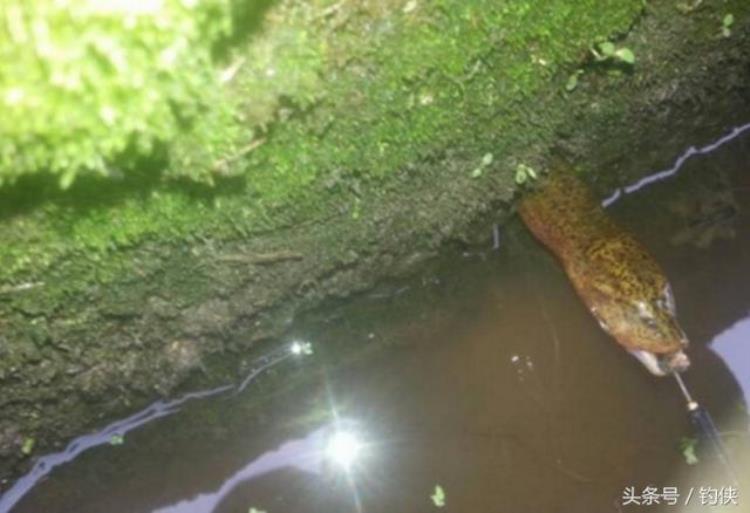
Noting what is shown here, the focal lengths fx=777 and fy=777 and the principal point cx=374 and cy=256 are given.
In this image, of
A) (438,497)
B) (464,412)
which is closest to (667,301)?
(464,412)

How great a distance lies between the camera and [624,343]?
3502 mm

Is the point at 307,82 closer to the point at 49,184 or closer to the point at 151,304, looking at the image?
the point at 49,184

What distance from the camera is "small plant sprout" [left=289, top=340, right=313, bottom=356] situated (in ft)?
11.6

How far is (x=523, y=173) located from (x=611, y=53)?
602mm

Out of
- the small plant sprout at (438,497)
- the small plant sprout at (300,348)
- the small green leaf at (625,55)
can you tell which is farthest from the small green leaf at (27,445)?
the small green leaf at (625,55)

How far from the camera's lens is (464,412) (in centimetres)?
344

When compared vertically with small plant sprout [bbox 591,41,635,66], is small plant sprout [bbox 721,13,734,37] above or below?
above

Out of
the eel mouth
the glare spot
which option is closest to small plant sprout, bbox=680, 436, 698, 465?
the eel mouth

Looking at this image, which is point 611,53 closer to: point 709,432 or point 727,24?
point 727,24

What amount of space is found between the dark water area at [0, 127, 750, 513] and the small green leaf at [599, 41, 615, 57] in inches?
39.6

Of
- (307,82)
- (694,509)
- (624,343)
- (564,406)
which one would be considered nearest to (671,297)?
(624,343)

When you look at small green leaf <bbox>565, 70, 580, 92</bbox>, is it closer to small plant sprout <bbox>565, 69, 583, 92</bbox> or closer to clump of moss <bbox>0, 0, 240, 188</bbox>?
small plant sprout <bbox>565, 69, 583, 92</bbox>

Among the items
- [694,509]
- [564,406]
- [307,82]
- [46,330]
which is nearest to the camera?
[307,82]

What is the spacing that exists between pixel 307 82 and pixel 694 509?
2363mm
